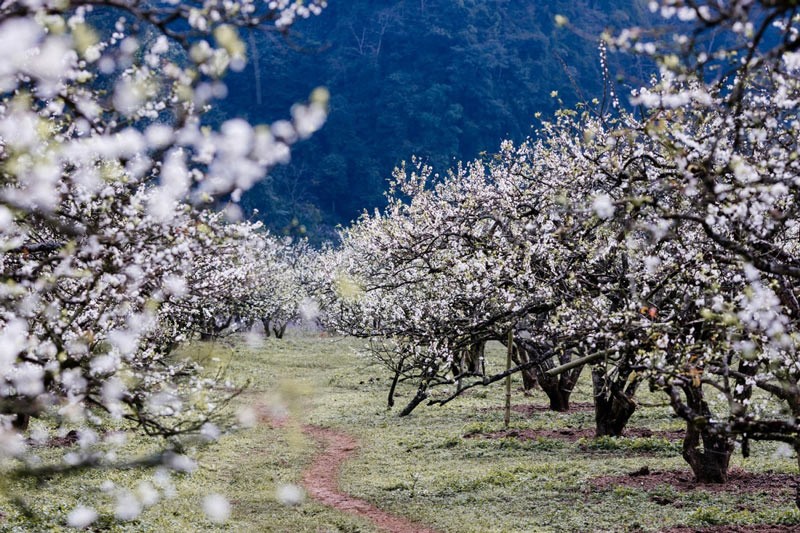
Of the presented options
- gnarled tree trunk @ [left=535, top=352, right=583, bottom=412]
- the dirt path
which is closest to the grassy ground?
the dirt path

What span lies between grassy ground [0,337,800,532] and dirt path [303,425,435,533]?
312mm

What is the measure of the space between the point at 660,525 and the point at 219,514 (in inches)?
353

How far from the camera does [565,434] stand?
78.0 ft

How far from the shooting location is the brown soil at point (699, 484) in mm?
15383

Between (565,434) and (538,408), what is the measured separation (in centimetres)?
639

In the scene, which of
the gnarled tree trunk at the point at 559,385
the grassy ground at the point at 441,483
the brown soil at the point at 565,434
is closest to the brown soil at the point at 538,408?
the gnarled tree trunk at the point at 559,385

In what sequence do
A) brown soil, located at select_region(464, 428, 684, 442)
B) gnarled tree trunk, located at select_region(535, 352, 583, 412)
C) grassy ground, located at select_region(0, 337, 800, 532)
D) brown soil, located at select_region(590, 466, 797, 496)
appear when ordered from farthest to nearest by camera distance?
gnarled tree trunk, located at select_region(535, 352, 583, 412), brown soil, located at select_region(464, 428, 684, 442), brown soil, located at select_region(590, 466, 797, 496), grassy ground, located at select_region(0, 337, 800, 532)

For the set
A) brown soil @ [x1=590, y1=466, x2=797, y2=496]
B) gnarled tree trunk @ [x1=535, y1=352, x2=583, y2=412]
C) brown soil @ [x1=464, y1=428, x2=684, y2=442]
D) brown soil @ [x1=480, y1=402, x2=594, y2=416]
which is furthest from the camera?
brown soil @ [x1=480, y1=402, x2=594, y2=416]

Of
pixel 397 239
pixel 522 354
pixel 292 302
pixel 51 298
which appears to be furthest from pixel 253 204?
pixel 51 298

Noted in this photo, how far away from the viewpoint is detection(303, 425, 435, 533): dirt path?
15426 millimetres

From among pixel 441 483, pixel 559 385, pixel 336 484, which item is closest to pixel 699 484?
pixel 441 483

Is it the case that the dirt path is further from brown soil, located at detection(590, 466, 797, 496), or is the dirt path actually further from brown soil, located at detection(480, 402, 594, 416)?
brown soil, located at detection(480, 402, 594, 416)

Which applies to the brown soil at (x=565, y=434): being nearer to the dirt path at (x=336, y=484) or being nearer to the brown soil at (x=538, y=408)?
the brown soil at (x=538, y=408)

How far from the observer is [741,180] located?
7.22 meters
